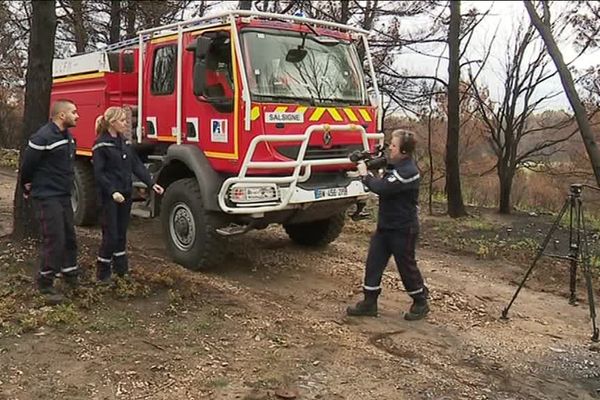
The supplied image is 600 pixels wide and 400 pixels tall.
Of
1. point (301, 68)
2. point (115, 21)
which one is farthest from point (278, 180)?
point (115, 21)

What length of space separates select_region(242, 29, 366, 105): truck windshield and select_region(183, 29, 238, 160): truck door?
0.85 feet

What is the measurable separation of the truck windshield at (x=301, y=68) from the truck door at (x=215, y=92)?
26 cm

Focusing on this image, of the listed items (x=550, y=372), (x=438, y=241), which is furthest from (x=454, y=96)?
(x=550, y=372)

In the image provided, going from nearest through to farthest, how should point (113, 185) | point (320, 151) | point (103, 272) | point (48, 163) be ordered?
point (48, 163), point (113, 185), point (103, 272), point (320, 151)

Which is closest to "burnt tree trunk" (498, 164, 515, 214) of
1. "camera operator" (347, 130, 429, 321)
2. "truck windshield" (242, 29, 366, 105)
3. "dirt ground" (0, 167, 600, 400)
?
"dirt ground" (0, 167, 600, 400)

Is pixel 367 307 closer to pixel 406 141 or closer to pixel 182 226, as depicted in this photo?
pixel 406 141

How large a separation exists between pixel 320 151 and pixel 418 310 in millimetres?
2035

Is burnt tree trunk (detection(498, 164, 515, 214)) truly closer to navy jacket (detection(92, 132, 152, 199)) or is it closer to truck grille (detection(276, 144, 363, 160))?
truck grille (detection(276, 144, 363, 160))

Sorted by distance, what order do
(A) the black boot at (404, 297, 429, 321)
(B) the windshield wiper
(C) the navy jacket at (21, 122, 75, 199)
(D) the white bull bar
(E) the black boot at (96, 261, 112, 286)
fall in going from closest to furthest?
(C) the navy jacket at (21, 122, 75, 199) < (A) the black boot at (404, 297, 429, 321) < (E) the black boot at (96, 261, 112, 286) < (D) the white bull bar < (B) the windshield wiper

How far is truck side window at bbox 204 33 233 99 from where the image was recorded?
22.3 ft

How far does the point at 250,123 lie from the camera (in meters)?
6.60

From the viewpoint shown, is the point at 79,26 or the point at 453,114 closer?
the point at 453,114

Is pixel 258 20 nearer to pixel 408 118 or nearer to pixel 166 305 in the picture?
pixel 166 305

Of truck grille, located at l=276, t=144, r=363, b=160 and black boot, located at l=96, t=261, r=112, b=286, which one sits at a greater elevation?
truck grille, located at l=276, t=144, r=363, b=160
